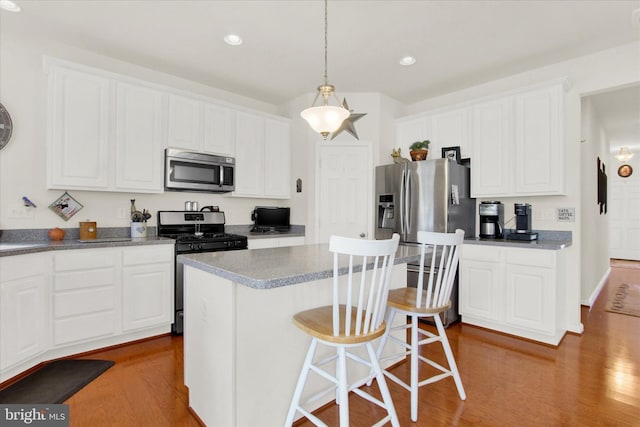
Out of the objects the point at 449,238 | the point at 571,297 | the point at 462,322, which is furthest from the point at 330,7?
the point at 571,297

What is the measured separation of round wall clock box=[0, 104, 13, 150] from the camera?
2.68m

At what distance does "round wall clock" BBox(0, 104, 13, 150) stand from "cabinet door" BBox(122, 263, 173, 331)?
1.44 meters

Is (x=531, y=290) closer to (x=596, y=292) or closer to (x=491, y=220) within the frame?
(x=491, y=220)

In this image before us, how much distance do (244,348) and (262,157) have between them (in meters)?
2.93

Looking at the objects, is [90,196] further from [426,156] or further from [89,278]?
[426,156]

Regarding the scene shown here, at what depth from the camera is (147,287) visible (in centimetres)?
288

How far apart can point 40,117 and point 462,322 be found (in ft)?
14.7

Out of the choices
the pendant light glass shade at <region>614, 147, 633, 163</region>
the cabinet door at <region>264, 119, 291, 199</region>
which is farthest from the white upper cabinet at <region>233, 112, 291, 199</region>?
the pendant light glass shade at <region>614, 147, 633, 163</region>

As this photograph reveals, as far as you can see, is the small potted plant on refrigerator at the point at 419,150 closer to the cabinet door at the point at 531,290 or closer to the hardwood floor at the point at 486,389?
the cabinet door at the point at 531,290

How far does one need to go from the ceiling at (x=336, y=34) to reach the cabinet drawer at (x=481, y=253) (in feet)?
6.19

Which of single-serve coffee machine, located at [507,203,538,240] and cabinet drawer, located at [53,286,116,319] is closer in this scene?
cabinet drawer, located at [53,286,116,319]

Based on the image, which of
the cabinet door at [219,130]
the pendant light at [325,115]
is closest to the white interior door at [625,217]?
the pendant light at [325,115]

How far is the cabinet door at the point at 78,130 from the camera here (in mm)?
2670

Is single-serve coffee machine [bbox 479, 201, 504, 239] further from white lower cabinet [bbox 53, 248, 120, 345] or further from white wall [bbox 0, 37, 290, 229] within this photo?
white wall [bbox 0, 37, 290, 229]
